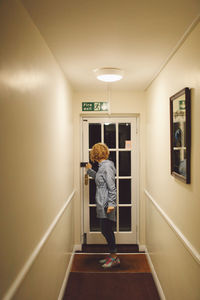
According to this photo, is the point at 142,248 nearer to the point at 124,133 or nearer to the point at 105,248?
the point at 105,248

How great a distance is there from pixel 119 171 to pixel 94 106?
1.09 metres

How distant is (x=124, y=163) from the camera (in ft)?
12.7

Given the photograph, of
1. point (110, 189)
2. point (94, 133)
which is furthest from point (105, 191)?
point (94, 133)

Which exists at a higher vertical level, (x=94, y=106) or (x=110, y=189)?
(x=94, y=106)

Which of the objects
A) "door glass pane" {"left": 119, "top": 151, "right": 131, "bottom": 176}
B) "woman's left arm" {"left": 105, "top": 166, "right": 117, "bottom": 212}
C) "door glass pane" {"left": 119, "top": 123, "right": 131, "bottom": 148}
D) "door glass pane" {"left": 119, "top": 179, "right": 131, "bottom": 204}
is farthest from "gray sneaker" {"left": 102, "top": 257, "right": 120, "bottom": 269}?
"door glass pane" {"left": 119, "top": 123, "right": 131, "bottom": 148}

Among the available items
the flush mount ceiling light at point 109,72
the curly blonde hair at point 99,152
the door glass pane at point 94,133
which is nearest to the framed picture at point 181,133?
the flush mount ceiling light at point 109,72

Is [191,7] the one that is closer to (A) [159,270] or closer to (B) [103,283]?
(A) [159,270]

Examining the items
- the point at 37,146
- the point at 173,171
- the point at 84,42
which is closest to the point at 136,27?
the point at 84,42

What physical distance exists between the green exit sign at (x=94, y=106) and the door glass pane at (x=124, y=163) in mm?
753

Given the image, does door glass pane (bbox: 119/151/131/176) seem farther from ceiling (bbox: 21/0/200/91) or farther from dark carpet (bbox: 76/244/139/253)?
ceiling (bbox: 21/0/200/91)

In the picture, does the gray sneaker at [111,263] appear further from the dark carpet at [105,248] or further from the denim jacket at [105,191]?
the denim jacket at [105,191]

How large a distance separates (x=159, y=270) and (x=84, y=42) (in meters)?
2.42

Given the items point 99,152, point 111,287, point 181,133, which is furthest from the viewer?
point 99,152

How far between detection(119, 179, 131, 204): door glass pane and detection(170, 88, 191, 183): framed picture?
179cm
